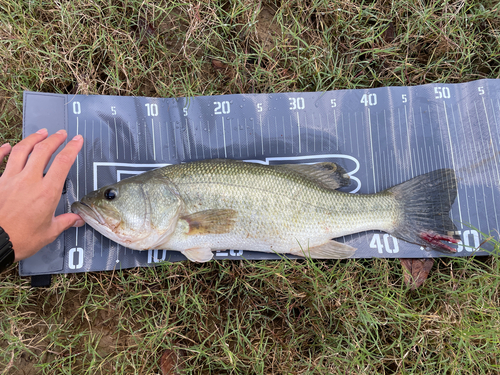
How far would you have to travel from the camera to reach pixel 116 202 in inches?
101

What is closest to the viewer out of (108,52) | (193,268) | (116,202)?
(116,202)

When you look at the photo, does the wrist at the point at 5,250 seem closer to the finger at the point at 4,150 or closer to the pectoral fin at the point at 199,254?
the finger at the point at 4,150

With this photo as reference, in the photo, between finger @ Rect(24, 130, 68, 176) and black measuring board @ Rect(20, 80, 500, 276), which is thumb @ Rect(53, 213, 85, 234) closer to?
black measuring board @ Rect(20, 80, 500, 276)

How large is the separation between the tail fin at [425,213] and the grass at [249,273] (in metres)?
0.27

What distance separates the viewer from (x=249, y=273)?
2.87 m

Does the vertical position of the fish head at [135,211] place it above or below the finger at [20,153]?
below

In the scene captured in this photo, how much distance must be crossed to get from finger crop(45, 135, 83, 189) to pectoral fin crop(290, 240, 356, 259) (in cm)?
208

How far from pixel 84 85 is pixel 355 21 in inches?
111

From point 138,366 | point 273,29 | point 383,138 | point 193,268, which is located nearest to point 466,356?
point 383,138

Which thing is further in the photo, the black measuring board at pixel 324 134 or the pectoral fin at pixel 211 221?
the black measuring board at pixel 324 134

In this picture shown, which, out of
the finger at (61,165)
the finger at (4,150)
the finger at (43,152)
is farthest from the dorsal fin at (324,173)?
the finger at (4,150)

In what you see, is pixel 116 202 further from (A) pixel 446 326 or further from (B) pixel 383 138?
(A) pixel 446 326

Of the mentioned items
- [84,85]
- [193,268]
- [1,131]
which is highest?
[84,85]

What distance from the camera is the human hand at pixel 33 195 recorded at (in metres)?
2.42
